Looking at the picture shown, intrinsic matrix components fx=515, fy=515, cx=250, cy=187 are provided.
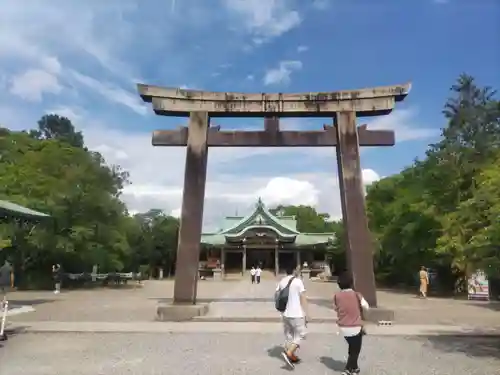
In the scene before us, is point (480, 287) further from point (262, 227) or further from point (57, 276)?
point (262, 227)

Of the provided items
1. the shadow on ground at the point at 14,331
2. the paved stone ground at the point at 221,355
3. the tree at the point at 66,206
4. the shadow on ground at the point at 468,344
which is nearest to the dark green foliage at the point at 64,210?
the tree at the point at 66,206

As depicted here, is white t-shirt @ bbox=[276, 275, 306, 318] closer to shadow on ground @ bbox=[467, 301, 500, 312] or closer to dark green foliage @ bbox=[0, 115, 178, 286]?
shadow on ground @ bbox=[467, 301, 500, 312]

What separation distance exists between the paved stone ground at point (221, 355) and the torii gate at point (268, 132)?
387cm

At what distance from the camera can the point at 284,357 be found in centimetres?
804

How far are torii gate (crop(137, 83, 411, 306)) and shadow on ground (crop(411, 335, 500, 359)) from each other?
3668 mm

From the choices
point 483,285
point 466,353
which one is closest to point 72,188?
point 483,285

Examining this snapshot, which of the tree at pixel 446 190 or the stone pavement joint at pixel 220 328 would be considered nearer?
the stone pavement joint at pixel 220 328

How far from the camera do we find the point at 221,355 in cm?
876

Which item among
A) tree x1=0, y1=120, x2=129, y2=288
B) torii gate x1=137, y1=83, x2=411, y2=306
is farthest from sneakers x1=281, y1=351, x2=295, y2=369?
tree x1=0, y1=120, x2=129, y2=288

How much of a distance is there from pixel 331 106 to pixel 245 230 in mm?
36015

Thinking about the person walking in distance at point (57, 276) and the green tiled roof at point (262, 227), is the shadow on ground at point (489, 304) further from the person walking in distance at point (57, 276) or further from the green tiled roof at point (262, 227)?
the green tiled roof at point (262, 227)

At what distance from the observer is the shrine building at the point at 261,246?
50.3m

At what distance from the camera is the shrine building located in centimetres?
5031

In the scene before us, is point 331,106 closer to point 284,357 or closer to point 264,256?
point 284,357
